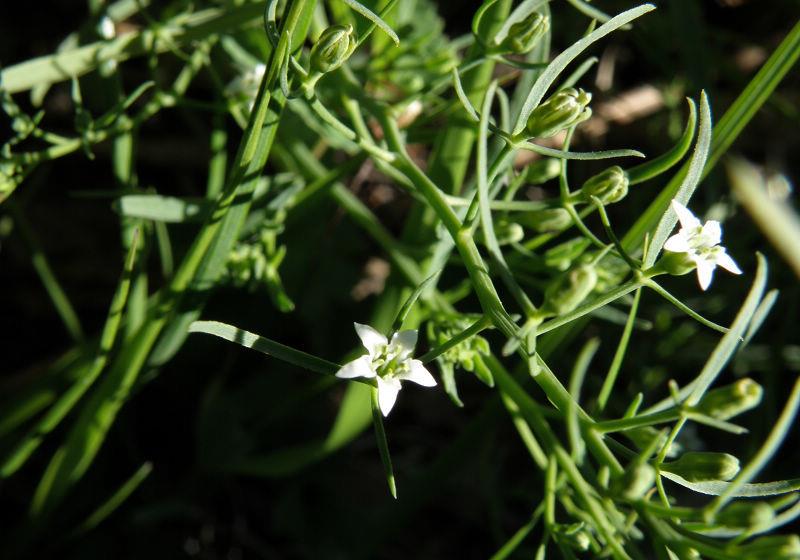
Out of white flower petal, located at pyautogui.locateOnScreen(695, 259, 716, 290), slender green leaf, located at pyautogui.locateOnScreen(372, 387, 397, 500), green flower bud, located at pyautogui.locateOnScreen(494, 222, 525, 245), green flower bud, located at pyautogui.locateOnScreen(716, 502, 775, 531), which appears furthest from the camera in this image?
green flower bud, located at pyautogui.locateOnScreen(494, 222, 525, 245)

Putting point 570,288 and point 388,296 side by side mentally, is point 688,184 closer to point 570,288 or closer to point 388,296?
point 570,288

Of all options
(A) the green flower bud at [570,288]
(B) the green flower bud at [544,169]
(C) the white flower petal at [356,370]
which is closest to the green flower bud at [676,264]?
(A) the green flower bud at [570,288]

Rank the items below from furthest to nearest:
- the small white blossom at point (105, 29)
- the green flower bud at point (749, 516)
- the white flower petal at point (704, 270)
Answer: the small white blossom at point (105, 29)
the white flower petal at point (704, 270)
the green flower bud at point (749, 516)

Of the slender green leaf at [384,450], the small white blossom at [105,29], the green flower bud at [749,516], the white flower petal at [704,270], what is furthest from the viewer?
the small white blossom at [105,29]

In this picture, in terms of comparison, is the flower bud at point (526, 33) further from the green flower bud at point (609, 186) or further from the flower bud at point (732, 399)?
the flower bud at point (732, 399)

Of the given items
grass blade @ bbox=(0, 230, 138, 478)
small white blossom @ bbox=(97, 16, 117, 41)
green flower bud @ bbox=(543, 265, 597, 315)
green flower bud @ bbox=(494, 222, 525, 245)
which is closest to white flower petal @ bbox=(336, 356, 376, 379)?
green flower bud @ bbox=(543, 265, 597, 315)

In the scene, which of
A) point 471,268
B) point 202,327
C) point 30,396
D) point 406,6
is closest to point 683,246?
point 471,268

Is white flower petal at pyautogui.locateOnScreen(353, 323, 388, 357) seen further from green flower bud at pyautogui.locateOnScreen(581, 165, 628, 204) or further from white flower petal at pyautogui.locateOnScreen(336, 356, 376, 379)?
green flower bud at pyautogui.locateOnScreen(581, 165, 628, 204)
